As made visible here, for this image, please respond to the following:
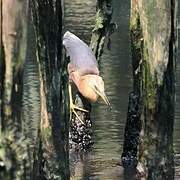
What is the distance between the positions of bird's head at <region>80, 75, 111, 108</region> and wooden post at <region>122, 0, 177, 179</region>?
279 centimetres

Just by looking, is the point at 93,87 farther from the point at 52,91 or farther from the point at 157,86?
the point at 52,91

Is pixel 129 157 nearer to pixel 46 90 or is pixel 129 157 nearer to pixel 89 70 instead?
pixel 89 70

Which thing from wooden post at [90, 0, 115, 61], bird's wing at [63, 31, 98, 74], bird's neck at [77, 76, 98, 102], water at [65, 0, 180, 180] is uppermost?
wooden post at [90, 0, 115, 61]

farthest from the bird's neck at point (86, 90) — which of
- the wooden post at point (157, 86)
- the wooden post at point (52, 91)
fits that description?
the wooden post at point (52, 91)

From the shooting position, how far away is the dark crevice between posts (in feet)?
34.8

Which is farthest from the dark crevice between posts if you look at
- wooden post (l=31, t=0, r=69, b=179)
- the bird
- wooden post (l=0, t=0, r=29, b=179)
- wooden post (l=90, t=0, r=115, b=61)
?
wooden post (l=0, t=0, r=29, b=179)

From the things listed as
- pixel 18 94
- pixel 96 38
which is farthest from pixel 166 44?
pixel 96 38

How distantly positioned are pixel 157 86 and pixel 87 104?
11.3 feet

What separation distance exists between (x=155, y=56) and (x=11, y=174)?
7.37 feet

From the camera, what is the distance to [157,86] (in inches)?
292

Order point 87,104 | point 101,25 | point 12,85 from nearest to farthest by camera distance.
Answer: point 12,85, point 101,25, point 87,104

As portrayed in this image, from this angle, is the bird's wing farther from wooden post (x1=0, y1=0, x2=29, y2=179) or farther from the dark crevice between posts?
wooden post (x1=0, y1=0, x2=29, y2=179)

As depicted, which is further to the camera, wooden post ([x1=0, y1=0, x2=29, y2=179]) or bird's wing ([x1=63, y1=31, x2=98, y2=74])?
bird's wing ([x1=63, y1=31, x2=98, y2=74])

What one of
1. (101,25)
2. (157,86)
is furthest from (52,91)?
(101,25)
